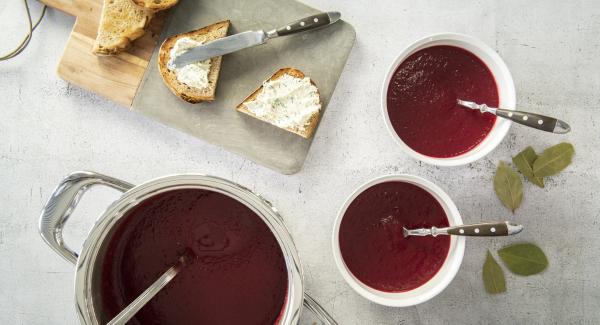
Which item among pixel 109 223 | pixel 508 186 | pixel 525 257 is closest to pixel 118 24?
pixel 109 223

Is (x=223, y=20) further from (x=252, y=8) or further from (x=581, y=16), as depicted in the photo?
(x=581, y=16)

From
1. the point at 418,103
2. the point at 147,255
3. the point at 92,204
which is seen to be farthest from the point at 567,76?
the point at 92,204

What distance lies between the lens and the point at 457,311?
1396mm

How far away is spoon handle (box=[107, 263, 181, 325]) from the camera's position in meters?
0.93

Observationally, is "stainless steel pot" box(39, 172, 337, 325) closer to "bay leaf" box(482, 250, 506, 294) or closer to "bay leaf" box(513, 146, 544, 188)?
"bay leaf" box(482, 250, 506, 294)

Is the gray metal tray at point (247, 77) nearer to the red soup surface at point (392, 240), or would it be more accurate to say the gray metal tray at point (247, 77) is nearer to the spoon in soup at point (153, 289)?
the red soup surface at point (392, 240)

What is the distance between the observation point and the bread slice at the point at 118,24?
4.26 feet

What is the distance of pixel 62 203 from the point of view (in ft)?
3.15

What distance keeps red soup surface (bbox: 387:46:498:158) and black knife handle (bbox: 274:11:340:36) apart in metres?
0.23

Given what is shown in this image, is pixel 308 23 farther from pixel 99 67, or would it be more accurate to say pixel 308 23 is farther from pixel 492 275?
pixel 492 275

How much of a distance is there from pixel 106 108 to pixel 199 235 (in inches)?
23.2

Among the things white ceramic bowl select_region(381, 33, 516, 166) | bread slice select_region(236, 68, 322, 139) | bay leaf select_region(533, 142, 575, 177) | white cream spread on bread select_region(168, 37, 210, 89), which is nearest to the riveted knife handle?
white ceramic bowl select_region(381, 33, 516, 166)

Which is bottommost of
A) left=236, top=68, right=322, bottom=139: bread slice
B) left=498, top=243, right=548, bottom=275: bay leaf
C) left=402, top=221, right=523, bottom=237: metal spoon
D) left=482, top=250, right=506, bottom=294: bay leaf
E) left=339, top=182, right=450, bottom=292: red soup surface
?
left=482, top=250, right=506, bottom=294: bay leaf

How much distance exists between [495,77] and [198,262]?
85 centimetres
